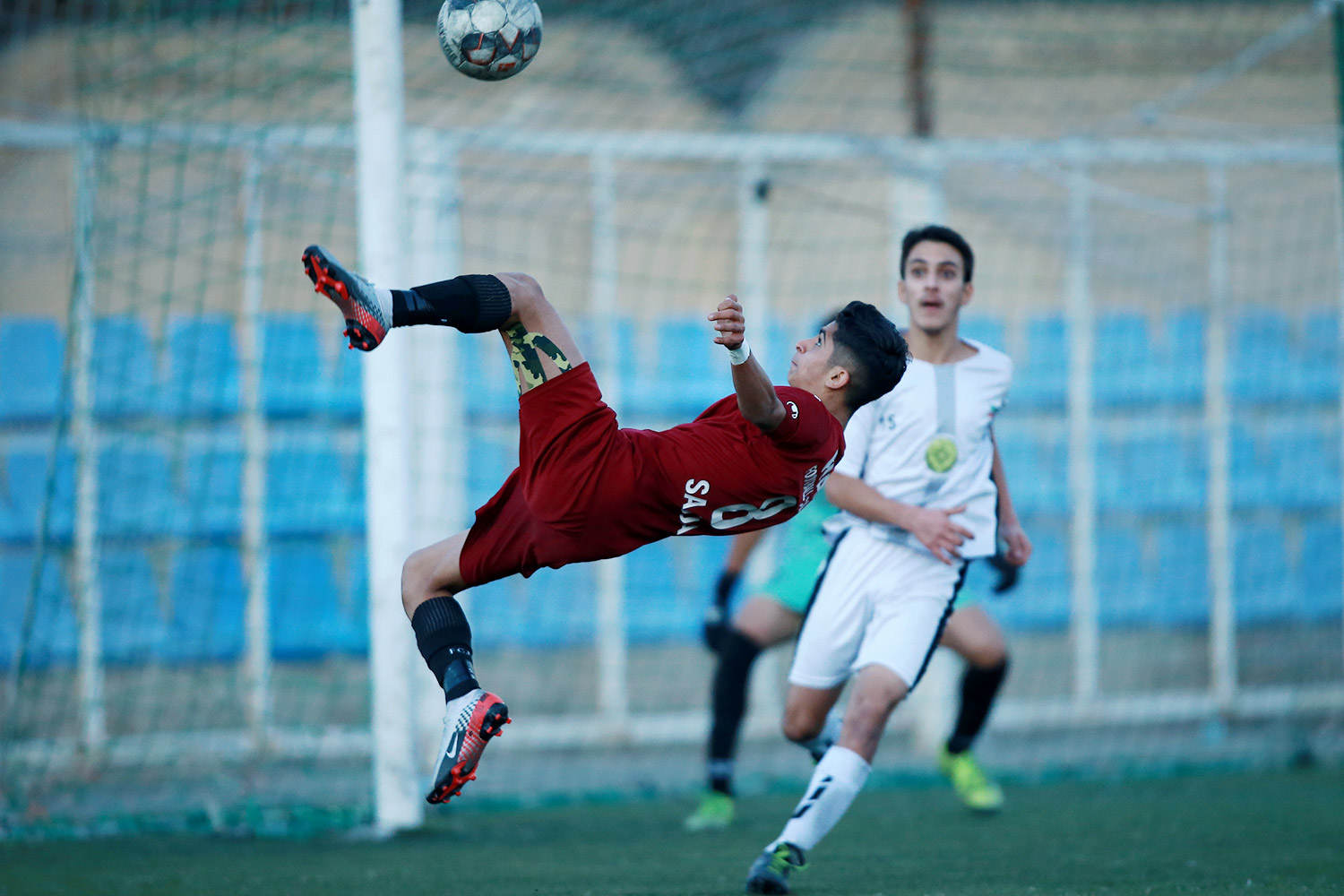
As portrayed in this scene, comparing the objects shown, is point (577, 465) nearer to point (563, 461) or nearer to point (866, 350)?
point (563, 461)

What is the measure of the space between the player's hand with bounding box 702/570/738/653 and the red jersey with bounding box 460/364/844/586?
6.92 ft

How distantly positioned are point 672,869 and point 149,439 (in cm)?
413

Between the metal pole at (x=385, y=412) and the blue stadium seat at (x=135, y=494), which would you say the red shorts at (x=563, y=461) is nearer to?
the metal pole at (x=385, y=412)

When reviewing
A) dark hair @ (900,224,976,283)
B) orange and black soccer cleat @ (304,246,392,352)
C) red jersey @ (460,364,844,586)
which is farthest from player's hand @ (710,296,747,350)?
dark hair @ (900,224,976,283)

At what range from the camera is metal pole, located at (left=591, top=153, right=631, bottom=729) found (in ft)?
25.6

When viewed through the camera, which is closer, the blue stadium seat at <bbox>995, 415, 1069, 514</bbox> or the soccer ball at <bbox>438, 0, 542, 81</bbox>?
the soccer ball at <bbox>438, 0, 542, 81</bbox>

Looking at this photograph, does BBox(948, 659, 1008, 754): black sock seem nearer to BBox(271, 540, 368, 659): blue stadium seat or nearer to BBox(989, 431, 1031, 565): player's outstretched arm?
BBox(989, 431, 1031, 565): player's outstretched arm

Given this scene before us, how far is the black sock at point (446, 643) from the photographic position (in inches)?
139

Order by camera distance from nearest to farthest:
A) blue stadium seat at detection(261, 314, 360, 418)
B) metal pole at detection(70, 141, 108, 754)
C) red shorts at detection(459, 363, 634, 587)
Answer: red shorts at detection(459, 363, 634, 587) → metal pole at detection(70, 141, 108, 754) → blue stadium seat at detection(261, 314, 360, 418)

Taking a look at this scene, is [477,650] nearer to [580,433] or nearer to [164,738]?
[164,738]

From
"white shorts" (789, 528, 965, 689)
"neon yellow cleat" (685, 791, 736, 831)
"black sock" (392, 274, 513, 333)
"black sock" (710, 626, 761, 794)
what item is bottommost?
"neon yellow cleat" (685, 791, 736, 831)

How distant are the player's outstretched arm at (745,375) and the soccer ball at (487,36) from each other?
111cm

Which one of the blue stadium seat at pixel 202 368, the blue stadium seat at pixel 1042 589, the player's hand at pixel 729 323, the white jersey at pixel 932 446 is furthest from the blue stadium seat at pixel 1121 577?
the player's hand at pixel 729 323

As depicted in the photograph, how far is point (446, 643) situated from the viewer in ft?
11.9
